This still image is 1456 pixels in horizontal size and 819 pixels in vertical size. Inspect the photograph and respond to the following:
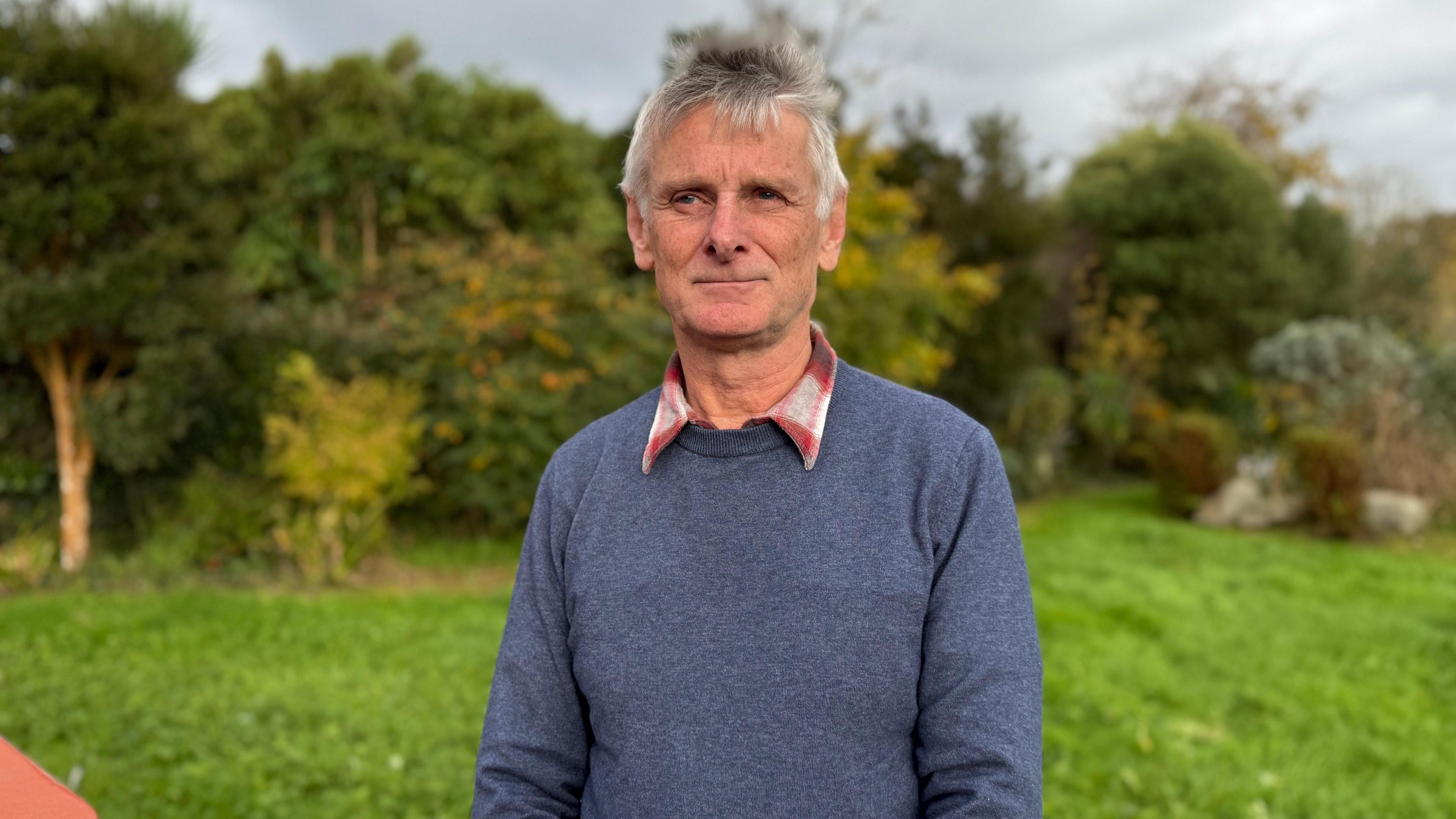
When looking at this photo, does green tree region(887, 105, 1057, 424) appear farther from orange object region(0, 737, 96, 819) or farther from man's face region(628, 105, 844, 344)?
orange object region(0, 737, 96, 819)

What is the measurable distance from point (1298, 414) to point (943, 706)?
10.3 metres

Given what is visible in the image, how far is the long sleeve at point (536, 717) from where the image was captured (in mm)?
1396

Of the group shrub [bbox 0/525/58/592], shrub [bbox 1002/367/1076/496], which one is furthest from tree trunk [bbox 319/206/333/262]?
shrub [bbox 1002/367/1076/496]

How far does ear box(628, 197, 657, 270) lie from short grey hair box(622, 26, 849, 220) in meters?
0.08

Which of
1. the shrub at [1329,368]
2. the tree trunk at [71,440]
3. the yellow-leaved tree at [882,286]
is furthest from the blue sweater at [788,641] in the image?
the shrub at [1329,368]

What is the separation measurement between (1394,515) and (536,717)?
8803mm

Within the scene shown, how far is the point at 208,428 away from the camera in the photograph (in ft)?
24.1

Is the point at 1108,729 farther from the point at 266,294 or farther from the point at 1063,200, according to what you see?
the point at 1063,200

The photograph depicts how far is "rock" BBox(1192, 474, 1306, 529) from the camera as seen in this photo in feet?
29.1

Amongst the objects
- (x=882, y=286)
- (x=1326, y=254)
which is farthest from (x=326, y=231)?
(x=1326, y=254)

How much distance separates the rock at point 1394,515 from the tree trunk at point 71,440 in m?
9.70

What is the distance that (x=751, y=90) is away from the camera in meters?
1.32

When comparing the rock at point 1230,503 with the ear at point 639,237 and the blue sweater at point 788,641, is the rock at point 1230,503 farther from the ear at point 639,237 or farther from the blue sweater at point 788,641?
the ear at point 639,237

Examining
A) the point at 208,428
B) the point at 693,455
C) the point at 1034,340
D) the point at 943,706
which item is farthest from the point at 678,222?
the point at 1034,340
